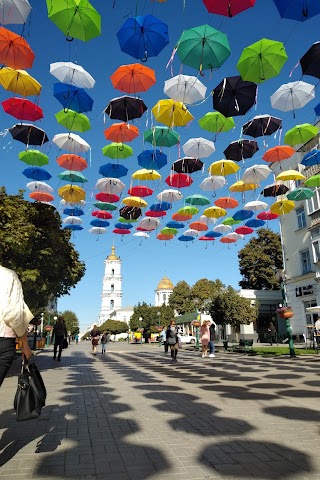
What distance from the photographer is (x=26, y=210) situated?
13516mm

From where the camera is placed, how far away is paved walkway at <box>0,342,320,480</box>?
11.9ft

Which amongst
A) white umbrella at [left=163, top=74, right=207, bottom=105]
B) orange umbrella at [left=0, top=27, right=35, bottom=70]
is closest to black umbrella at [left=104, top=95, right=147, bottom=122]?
white umbrella at [left=163, top=74, right=207, bottom=105]

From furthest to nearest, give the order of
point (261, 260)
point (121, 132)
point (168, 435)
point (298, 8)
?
point (261, 260) → point (121, 132) → point (298, 8) → point (168, 435)

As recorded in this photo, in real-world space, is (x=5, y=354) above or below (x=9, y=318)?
below

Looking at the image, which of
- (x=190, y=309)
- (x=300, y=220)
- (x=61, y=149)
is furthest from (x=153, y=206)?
(x=190, y=309)

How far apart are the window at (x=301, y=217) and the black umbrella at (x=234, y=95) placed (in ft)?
81.7

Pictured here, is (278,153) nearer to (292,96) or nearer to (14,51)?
(292,96)

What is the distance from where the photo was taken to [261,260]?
4919cm

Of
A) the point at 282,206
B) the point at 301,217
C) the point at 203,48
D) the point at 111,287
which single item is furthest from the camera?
the point at 111,287

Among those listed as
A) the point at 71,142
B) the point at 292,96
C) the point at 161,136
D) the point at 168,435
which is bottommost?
the point at 168,435

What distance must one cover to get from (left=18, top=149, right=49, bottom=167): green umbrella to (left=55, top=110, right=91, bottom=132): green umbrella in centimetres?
245

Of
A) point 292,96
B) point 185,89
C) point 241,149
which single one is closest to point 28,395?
point 185,89

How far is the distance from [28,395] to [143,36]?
8387 millimetres

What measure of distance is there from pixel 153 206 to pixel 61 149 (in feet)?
19.5
